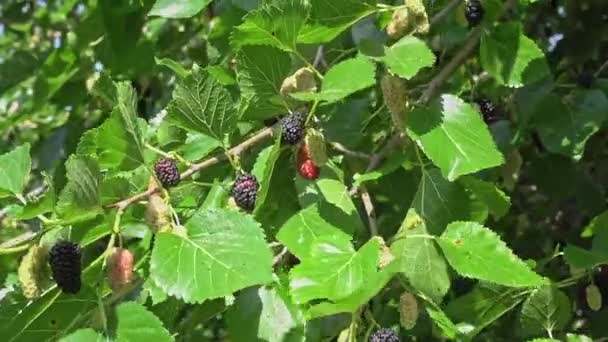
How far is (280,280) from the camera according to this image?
3.70 feet

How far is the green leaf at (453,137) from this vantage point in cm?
110

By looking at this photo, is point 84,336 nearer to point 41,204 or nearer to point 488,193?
point 41,204

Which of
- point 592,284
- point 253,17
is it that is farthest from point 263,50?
point 592,284

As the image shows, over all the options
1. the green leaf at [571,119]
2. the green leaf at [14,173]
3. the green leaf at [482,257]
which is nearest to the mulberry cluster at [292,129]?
the green leaf at [482,257]

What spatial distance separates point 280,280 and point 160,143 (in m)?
0.32

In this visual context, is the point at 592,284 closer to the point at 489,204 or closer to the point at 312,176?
the point at 489,204

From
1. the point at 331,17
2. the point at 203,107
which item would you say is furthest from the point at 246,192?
the point at 331,17

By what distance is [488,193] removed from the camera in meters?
1.21

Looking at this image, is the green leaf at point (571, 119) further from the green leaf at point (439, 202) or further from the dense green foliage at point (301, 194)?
the green leaf at point (439, 202)

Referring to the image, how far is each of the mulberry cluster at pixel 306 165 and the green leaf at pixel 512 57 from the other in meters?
0.32

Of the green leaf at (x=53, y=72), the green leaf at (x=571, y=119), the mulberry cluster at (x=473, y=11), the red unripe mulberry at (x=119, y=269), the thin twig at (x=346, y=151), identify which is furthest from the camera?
the green leaf at (x=53, y=72)

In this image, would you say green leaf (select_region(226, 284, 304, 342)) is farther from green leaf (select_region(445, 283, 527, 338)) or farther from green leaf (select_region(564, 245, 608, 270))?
green leaf (select_region(564, 245, 608, 270))

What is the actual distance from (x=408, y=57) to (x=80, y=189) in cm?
40

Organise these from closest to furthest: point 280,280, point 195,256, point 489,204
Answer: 1. point 195,256
2. point 280,280
3. point 489,204
